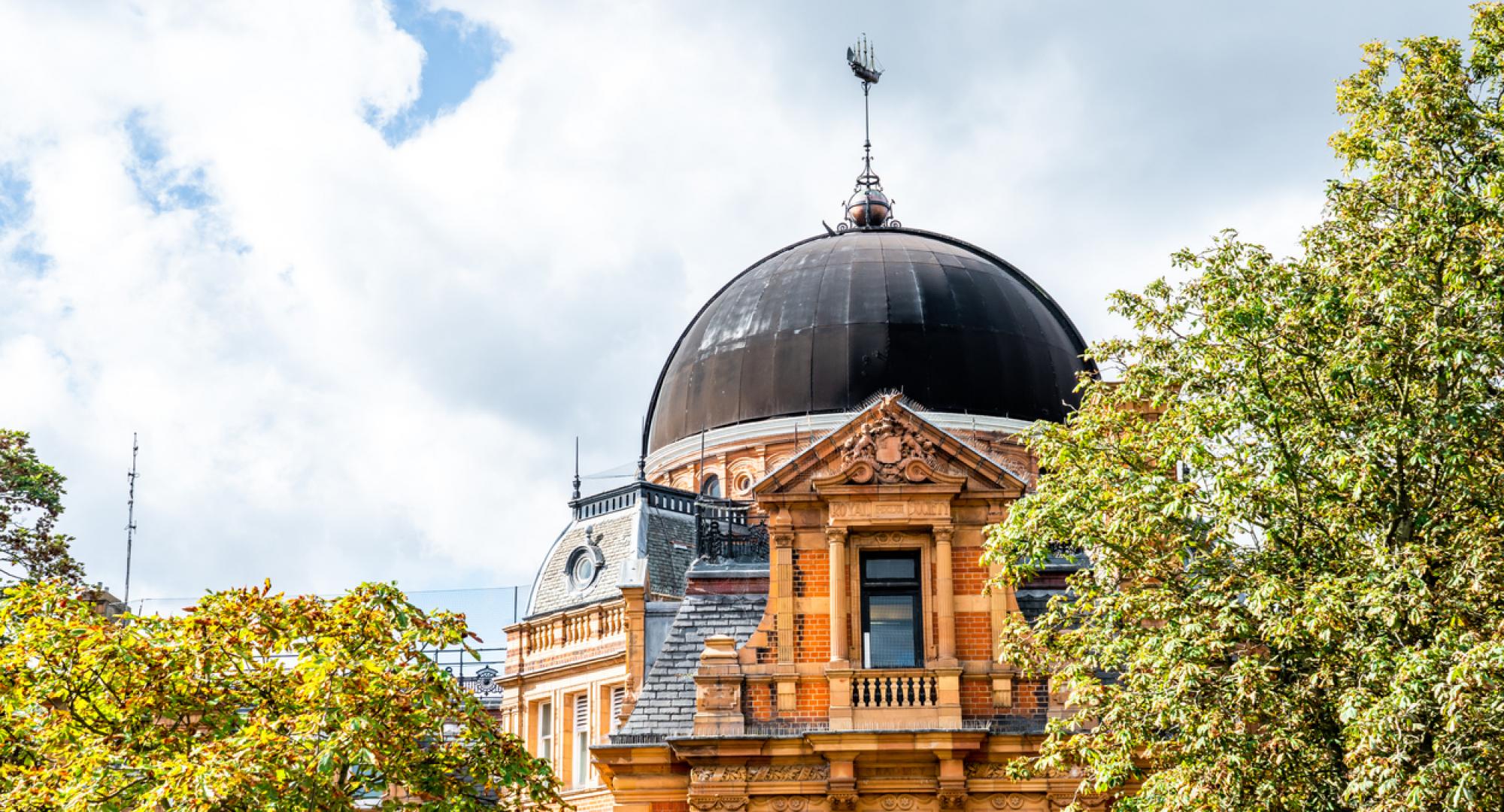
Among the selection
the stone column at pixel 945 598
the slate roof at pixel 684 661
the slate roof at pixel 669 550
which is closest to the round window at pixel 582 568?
the slate roof at pixel 669 550

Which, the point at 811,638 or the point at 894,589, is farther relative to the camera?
the point at 894,589

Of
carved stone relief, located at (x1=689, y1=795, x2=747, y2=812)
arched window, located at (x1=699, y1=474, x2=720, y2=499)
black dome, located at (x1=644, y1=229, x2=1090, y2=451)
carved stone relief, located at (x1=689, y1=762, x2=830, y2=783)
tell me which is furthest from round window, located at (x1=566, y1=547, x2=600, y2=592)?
carved stone relief, located at (x1=689, y1=795, x2=747, y2=812)

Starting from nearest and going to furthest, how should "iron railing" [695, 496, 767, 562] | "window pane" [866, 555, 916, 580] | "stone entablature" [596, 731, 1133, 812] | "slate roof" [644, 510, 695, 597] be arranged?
"stone entablature" [596, 731, 1133, 812] → "window pane" [866, 555, 916, 580] → "iron railing" [695, 496, 767, 562] → "slate roof" [644, 510, 695, 597]

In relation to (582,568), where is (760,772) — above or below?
below

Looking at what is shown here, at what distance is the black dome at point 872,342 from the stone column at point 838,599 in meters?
20.3

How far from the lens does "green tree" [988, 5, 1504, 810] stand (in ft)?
52.8

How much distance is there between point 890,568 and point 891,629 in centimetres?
79

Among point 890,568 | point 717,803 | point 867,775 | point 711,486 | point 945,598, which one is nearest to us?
point 717,803

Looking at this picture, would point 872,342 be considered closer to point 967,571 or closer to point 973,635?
point 967,571

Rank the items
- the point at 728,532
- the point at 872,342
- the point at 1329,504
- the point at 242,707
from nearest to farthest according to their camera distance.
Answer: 1. the point at 1329,504
2. the point at 242,707
3. the point at 728,532
4. the point at 872,342

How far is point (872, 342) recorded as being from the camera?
147ft

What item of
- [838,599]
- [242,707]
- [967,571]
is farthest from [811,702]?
[242,707]

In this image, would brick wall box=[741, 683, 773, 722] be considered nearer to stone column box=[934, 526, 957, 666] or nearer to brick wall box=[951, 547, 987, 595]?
stone column box=[934, 526, 957, 666]

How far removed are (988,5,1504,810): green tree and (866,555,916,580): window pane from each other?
4.02m
